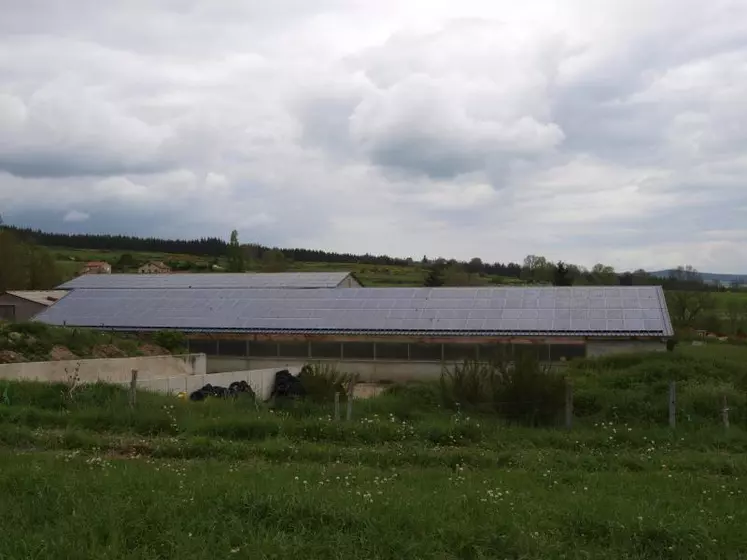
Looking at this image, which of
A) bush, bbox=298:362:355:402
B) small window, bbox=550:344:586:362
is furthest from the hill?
small window, bbox=550:344:586:362

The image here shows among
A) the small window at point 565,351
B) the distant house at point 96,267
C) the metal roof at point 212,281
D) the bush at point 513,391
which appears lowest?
the small window at point 565,351

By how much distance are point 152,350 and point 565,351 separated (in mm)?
16650

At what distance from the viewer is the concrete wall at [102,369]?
63.3ft

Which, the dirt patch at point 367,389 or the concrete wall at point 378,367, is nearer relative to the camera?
the dirt patch at point 367,389

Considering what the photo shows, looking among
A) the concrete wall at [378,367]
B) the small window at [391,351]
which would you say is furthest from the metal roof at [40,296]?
the small window at [391,351]

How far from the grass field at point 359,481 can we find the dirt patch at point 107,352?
11.9m

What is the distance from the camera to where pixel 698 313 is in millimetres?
53438

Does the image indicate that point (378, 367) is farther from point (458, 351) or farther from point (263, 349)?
point (263, 349)

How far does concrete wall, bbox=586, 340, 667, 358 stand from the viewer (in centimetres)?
2686

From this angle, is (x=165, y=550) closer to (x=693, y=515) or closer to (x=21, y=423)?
(x=693, y=515)

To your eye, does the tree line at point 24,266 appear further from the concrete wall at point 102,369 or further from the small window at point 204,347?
the concrete wall at point 102,369

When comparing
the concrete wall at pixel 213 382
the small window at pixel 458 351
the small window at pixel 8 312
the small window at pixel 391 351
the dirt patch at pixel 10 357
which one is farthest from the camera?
the small window at pixel 8 312

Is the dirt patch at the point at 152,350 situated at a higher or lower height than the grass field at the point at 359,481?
lower

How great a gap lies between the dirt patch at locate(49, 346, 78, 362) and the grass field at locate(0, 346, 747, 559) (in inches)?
396
